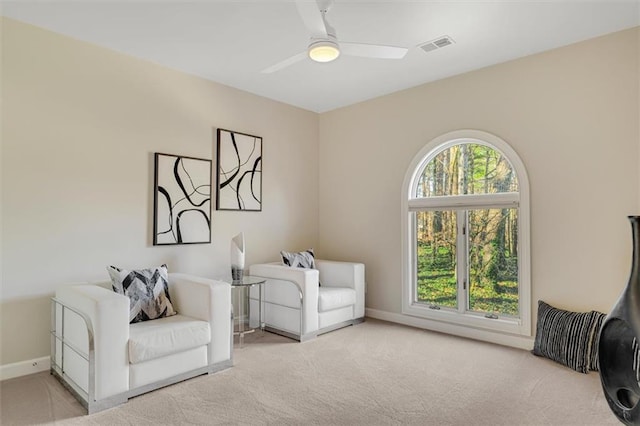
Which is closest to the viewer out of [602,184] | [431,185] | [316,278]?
[602,184]

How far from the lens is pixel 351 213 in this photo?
526 cm

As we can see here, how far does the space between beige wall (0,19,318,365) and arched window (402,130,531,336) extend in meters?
Answer: 2.20

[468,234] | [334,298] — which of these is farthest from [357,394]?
[468,234]

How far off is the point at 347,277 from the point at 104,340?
2.74m

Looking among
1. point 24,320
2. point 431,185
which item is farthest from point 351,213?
point 24,320

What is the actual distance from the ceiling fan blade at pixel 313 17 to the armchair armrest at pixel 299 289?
7.63 ft

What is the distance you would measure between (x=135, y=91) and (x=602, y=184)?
4407mm

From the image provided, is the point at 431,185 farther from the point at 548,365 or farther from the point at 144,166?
the point at 144,166

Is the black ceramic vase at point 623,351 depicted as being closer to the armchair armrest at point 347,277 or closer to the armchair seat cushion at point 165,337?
the armchair seat cushion at point 165,337

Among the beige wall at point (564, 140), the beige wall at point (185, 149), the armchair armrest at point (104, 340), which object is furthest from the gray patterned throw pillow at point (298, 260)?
the armchair armrest at point (104, 340)

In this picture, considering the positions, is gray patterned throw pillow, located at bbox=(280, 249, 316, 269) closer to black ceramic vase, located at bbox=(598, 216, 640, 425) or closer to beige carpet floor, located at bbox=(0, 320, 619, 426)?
beige carpet floor, located at bbox=(0, 320, 619, 426)

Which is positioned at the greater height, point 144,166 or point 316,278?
point 144,166

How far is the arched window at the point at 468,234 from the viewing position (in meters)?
3.85

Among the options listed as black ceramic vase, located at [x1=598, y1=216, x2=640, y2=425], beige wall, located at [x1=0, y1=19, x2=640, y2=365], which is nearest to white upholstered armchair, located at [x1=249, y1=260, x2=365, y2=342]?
beige wall, located at [x1=0, y1=19, x2=640, y2=365]
